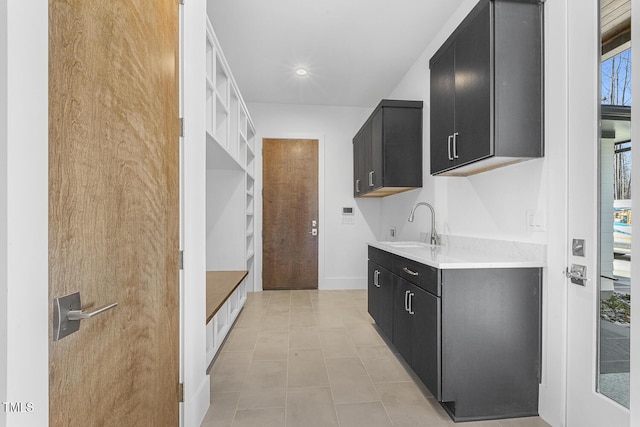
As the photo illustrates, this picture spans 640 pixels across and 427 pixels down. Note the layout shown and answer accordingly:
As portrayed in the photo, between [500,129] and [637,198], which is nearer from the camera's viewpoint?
[637,198]

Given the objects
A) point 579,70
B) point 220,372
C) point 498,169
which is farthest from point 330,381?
point 579,70

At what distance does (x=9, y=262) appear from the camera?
Result: 60cm

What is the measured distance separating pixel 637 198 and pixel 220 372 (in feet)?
7.98

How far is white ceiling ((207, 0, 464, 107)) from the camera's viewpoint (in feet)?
8.67

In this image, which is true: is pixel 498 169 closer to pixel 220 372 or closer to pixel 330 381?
pixel 330 381

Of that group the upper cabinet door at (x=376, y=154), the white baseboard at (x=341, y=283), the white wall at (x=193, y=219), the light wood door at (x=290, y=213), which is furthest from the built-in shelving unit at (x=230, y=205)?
the upper cabinet door at (x=376, y=154)

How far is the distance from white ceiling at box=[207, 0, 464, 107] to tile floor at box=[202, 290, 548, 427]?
294 cm

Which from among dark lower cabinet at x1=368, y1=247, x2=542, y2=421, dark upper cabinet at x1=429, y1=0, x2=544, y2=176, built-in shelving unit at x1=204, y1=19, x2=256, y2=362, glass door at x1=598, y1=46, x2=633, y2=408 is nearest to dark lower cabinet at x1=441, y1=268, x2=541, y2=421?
dark lower cabinet at x1=368, y1=247, x2=542, y2=421

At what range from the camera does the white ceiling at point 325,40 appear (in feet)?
8.67

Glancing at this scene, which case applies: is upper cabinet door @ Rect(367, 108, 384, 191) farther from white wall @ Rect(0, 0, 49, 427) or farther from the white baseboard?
white wall @ Rect(0, 0, 49, 427)

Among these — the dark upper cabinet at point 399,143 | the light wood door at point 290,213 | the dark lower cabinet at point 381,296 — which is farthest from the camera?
the light wood door at point 290,213

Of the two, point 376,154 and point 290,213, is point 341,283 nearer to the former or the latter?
point 290,213

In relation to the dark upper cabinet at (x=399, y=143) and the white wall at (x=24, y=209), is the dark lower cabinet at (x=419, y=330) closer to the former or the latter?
the dark upper cabinet at (x=399, y=143)

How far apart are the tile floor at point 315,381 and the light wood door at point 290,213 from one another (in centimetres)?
142
